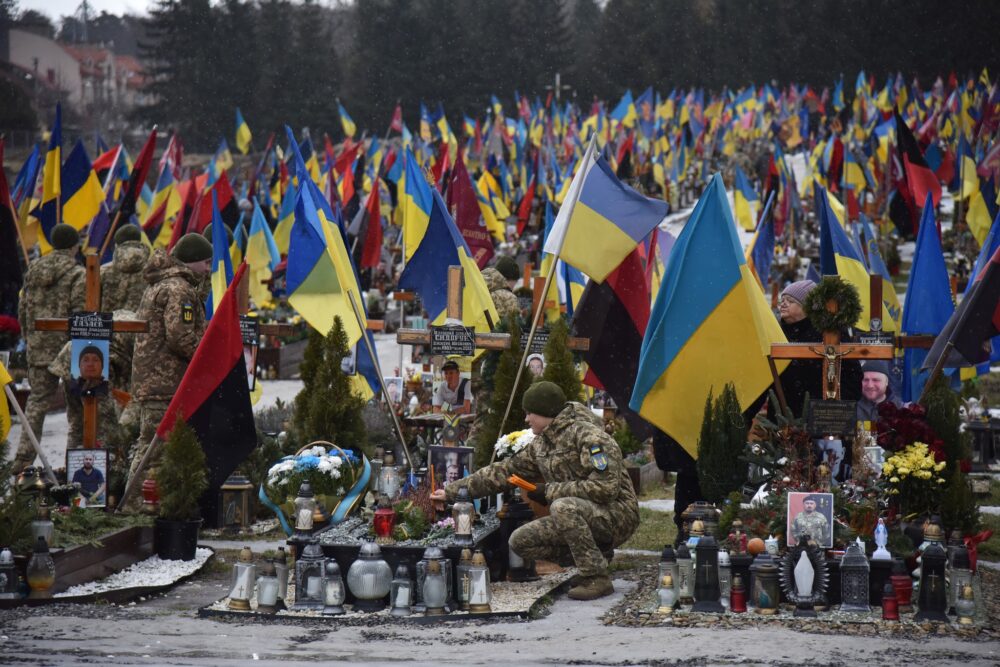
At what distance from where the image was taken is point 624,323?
1249 centimetres

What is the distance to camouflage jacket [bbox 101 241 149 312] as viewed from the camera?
14617mm

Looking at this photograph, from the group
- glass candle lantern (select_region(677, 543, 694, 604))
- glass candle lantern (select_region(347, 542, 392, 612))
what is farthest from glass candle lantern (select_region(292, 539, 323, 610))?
glass candle lantern (select_region(677, 543, 694, 604))

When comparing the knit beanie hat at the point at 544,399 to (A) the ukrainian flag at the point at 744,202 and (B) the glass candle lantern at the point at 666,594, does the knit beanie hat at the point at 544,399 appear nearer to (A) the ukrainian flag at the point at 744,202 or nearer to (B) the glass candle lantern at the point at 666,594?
(B) the glass candle lantern at the point at 666,594

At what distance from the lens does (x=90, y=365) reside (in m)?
11.8

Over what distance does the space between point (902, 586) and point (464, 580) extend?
255 centimetres

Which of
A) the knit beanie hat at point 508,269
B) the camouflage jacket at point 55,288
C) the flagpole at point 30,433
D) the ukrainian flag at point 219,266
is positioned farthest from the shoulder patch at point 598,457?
the camouflage jacket at point 55,288

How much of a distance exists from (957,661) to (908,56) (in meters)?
75.5

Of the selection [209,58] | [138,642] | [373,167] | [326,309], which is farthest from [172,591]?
[209,58]

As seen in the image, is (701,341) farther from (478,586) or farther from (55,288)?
(55,288)

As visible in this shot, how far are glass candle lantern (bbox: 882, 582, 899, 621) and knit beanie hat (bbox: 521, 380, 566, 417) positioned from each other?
247 cm

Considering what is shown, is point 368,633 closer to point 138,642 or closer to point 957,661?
point 138,642

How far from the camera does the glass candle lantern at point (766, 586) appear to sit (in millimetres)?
8914

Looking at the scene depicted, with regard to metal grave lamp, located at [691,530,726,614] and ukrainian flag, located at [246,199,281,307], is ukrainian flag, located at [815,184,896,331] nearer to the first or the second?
metal grave lamp, located at [691,530,726,614]

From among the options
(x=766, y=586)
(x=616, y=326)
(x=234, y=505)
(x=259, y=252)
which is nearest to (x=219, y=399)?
(x=234, y=505)
